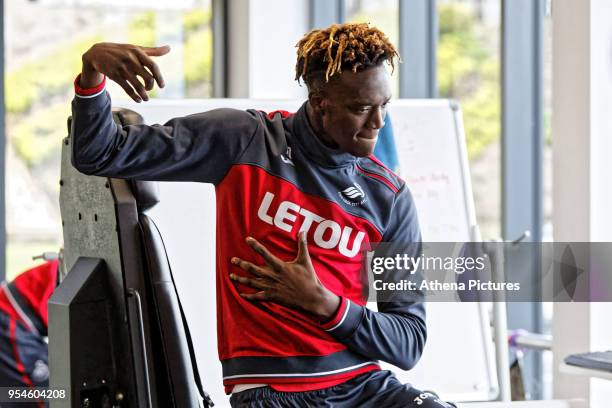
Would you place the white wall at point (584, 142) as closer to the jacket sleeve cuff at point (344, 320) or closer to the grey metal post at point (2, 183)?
the jacket sleeve cuff at point (344, 320)

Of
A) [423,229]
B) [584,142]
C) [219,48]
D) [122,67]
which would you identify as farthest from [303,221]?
[219,48]

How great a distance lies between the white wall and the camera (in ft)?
8.35

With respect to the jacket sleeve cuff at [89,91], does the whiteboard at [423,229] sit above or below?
below

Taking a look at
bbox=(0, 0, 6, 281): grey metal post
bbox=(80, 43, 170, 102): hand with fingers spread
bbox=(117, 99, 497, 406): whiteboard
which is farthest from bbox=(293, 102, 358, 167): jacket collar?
bbox=(0, 0, 6, 281): grey metal post

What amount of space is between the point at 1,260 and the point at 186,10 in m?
1.47

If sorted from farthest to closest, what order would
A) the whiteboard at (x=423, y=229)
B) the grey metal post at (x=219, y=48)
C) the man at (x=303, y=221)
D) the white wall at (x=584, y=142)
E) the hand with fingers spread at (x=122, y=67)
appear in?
the grey metal post at (x=219, y=48), the whiteboard at (x=423, y=229), the white wall at (x=584, y=142), the man at (x=303, y=221), the hand with fingers spread at (x=122, y=67)

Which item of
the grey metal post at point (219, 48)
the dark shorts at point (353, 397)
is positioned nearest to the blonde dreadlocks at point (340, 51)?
the dark shorts at point (353, 397)

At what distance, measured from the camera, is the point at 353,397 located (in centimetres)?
159

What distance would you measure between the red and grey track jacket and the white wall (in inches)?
41.7

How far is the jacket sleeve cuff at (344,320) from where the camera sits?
1531 mm

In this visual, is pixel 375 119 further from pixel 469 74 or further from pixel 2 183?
pixel 469 74

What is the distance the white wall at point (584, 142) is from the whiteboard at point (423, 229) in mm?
307

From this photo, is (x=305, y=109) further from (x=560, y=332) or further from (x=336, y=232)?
(x=560, y=332)

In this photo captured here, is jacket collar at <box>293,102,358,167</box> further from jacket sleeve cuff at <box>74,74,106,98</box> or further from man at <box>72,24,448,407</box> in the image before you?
jacket sleeve cuff at <box>74,74,106,98</box>
